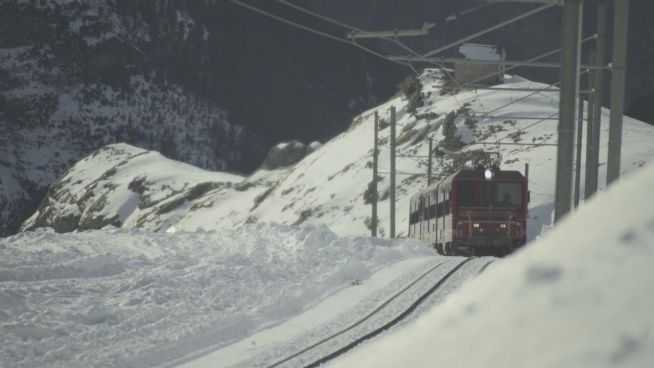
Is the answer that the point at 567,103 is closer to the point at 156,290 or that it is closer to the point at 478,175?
the point at 156,290

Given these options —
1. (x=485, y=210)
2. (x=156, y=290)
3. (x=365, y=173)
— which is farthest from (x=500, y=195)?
(x=365, y=173)

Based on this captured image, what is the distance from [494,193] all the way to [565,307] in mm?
24521

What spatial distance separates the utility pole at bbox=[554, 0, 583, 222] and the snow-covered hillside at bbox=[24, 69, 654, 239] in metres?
26.9

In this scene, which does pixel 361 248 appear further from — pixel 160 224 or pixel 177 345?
pixel 160 224

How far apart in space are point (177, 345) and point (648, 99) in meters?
88.0

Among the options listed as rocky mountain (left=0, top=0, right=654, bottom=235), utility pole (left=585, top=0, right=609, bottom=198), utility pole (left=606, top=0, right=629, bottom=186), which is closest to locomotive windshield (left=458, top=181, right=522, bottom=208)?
utility pole (left=585, top=0, right=609, bottom=198)

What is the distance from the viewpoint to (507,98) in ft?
230

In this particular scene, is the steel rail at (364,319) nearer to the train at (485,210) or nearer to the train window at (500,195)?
the train at (485,210)

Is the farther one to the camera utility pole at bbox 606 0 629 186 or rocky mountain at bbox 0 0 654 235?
rocky mountain at bbox 0 0 654 235

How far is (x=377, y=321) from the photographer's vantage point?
1399cm

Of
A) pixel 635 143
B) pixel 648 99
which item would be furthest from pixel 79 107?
pixel 635 143

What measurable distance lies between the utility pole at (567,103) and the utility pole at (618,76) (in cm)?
467

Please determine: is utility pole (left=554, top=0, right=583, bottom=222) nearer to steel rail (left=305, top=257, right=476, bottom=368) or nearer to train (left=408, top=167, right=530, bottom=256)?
steel rail (left=305, top=257, right=476, bottom=368)

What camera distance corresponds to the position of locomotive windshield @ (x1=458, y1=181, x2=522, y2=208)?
2636 cm
